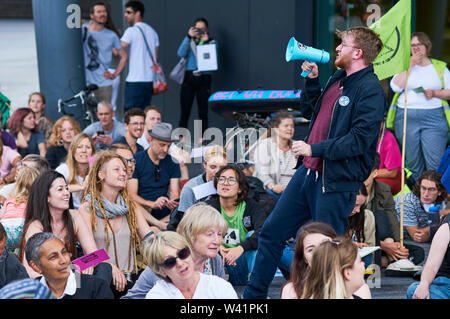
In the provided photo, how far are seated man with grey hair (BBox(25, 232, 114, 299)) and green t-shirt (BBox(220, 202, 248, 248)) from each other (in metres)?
1.97

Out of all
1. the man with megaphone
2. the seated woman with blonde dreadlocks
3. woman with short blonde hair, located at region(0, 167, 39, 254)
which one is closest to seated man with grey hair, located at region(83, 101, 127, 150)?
woman with short blonde hair, located at region(0, 167, 39, 254)

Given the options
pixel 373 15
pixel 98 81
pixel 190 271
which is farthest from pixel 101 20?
pixel 190 271

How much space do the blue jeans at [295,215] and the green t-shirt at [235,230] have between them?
1450 mm

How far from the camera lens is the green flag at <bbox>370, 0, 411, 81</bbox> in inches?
254

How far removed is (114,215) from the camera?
607 cm

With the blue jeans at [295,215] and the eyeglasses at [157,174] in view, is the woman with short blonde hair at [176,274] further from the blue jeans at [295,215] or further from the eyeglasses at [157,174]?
the eyeglasses at [157,174]

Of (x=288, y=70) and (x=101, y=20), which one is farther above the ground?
(x=101, y=20)

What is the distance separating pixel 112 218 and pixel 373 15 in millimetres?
5563

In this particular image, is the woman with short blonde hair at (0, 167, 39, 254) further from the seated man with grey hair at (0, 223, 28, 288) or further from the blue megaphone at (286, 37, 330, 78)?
the blue megaphone at (286, 37, 330, 78)

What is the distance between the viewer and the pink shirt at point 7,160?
8641 mm

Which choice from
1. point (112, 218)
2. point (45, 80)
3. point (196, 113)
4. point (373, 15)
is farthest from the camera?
point (196, 113)

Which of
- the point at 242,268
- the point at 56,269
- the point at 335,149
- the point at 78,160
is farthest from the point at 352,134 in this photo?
the point at 78,160

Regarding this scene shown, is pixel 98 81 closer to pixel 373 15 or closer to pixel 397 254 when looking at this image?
pixel 373 15

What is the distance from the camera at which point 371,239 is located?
675 centimetres
